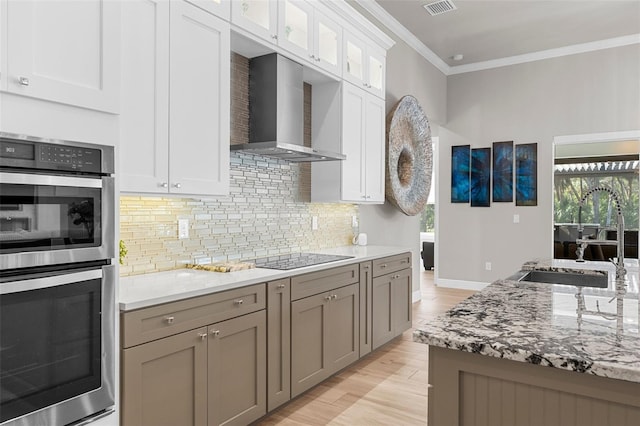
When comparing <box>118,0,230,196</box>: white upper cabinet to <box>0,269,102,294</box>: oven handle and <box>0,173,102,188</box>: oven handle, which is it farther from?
<box>0,269,102,294</box>: oven handle

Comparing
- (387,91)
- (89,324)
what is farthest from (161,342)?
(387,91)

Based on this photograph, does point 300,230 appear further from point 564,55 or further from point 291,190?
point 564,55

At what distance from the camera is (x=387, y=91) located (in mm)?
5027

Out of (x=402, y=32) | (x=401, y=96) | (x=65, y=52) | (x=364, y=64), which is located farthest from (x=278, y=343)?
(x=402, y=32)

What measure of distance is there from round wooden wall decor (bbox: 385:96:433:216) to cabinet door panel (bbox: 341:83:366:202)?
2.37 ft

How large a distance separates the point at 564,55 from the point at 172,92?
5.58m

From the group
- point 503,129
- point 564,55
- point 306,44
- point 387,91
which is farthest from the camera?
point 503,129

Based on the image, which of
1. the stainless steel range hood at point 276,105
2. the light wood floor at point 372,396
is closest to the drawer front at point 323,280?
the light wood floor at point 372,396

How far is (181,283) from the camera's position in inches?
85.2

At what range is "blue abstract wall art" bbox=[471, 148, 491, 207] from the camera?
6.33 meters

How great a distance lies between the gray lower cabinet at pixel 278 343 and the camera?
8.16 ft

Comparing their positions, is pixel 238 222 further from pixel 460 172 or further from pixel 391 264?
pixel 460 172

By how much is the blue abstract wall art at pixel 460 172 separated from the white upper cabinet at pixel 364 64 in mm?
2676

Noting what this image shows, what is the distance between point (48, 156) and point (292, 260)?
1.85 metres
